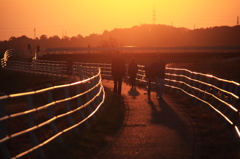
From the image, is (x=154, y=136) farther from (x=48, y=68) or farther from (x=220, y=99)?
(x=48, y=68)

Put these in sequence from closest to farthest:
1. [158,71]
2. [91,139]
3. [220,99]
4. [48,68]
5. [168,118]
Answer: [91,139], [220,99], [168,118], [158,71], [48,68]

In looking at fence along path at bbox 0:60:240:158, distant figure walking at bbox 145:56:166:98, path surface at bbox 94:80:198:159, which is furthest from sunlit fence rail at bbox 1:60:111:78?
path surface at bbox 94:80:198:159

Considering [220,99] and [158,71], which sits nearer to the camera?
[220,99]

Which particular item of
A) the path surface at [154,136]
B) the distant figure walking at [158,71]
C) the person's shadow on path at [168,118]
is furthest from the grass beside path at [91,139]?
the distant figure walking at [158,71]

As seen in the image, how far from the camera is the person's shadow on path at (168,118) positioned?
35.7 feet

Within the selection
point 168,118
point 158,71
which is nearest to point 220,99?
point 168,118

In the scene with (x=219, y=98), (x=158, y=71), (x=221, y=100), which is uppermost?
(x=158, y=71)

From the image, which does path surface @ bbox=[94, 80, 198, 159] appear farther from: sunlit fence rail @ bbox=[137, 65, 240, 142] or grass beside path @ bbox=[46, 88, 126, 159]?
sunlit fence rail @ bbox=[137, 65, 240, 142]

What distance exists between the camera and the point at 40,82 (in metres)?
37.7

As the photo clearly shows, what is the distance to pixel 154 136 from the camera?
9.88 metres

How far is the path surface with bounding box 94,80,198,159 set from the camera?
27.1ft

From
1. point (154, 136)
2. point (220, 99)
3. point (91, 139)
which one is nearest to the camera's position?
point (91, 139)

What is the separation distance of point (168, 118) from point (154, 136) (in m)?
2.73

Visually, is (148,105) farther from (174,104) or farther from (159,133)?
(159,133)
